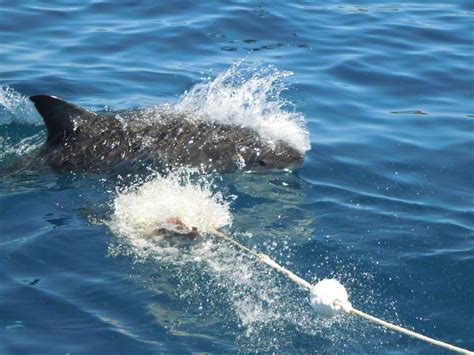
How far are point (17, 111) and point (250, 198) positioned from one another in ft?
12.2

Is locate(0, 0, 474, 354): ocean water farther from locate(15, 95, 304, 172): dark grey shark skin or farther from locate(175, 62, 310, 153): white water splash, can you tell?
locate(15, 95, 304, 172): dark grey shark skin

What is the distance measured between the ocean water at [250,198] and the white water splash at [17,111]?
0.09ft

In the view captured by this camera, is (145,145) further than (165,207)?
Yes

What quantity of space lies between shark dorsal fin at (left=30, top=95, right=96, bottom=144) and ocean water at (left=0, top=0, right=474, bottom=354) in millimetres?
502

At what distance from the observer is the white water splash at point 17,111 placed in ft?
36.6

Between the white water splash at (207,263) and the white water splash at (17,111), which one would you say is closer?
the white water splash at (207,263)

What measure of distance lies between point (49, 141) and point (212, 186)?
1911mm

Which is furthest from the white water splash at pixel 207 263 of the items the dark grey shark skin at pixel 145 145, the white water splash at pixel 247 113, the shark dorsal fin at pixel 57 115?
the white water splash at pixel 247 113

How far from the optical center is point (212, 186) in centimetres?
942

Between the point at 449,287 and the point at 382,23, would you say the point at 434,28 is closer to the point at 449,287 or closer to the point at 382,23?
the point at 382,23

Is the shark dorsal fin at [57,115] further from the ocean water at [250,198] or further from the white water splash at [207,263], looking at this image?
the white water splash at [207,263]

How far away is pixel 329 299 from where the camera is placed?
6141mm

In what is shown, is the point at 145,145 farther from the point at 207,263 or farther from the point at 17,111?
the point at 207,263

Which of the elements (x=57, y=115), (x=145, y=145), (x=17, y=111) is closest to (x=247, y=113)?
(x=145, y=145)
